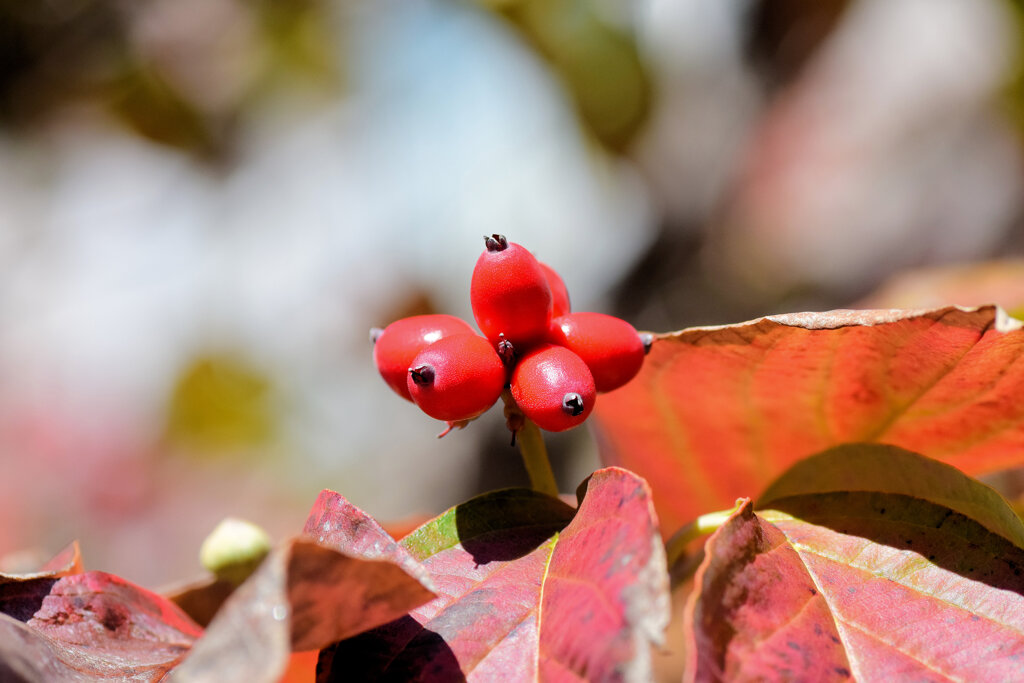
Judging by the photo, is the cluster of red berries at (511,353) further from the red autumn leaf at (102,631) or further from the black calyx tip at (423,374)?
the red autumn leaf at (102,631)

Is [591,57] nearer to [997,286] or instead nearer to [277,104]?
[277,104]

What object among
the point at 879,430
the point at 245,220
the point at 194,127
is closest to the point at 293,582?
the point at 879,430

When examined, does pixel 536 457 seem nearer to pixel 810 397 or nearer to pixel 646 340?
pixel 646 340

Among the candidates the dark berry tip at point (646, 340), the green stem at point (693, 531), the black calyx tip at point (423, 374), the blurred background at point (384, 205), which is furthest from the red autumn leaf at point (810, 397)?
the blurred background at point (384, 205)

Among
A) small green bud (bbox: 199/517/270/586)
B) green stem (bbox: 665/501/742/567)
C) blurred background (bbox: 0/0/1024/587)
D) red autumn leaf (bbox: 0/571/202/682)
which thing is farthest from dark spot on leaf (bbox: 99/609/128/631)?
blurred background (bbox: 0/0/1024/587)

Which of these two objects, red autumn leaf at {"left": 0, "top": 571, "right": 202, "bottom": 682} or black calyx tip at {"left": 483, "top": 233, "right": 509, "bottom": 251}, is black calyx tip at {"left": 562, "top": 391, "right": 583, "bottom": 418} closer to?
black calyx tip at {"left": 483, "top": 233, "right": 509, "bottom": 251}

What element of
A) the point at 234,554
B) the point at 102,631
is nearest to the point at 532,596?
the point at 102,631

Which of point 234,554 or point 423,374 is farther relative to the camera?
point 234,554
